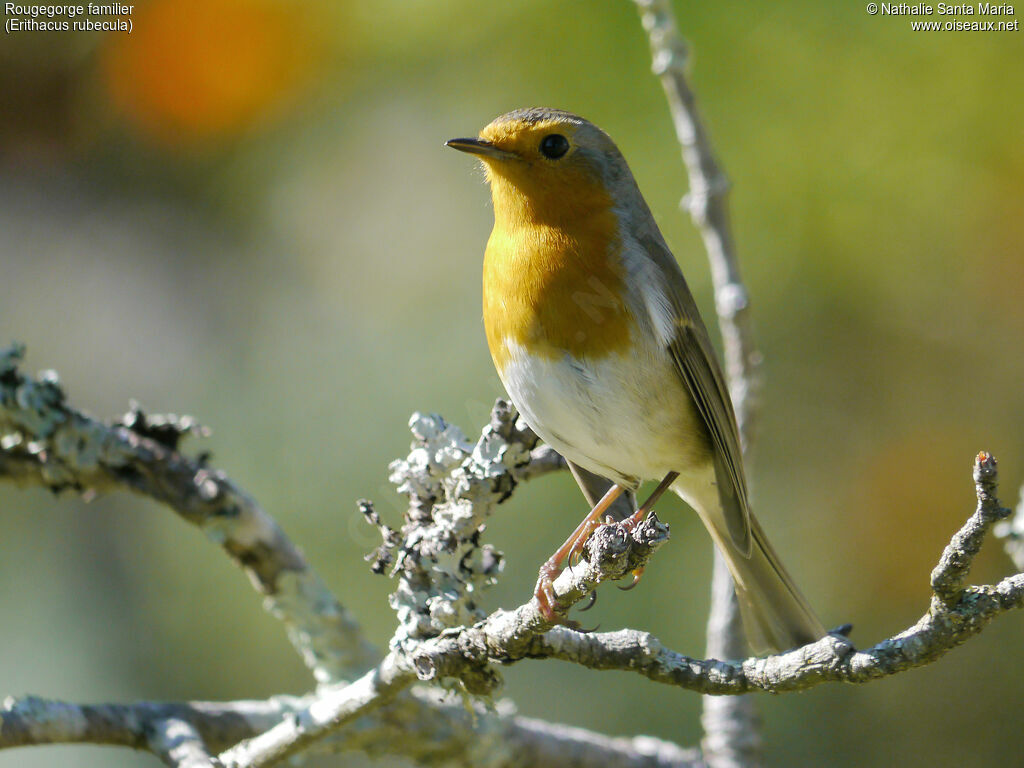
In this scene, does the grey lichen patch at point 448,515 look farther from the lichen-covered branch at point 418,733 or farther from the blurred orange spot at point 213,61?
the blurred orange spot at point 213,61

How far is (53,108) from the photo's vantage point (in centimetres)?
377

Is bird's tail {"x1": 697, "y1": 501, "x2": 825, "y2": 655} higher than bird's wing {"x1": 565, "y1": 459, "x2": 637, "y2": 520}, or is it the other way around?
bird's wing {"x1": 565, "y1": 459, "x2": 637, "y2": 520}

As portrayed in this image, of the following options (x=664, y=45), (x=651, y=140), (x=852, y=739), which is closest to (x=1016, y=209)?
(x=651, y=140)

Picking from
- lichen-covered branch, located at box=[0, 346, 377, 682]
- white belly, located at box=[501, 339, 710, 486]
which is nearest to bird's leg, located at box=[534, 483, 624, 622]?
white belly, located at box=[501, 339, 710, 486]

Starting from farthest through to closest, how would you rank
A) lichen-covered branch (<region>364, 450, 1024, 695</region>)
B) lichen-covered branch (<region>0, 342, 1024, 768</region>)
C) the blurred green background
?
the blurred green background, lichen-covered branch (<region>0, 342, 1024, 768</region>), lichen-covered branch (<region>364, 450, 1024, 695</region>)

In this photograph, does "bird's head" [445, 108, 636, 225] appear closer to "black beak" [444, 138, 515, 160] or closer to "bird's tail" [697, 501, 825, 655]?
"black beak" [444, 138, 515, 160]

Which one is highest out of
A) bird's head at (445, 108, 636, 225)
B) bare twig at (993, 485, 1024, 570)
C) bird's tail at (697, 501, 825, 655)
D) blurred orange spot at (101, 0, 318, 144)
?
blurred orange spot at (101, 0, 318, 144)

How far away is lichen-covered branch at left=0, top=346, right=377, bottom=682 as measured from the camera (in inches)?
104

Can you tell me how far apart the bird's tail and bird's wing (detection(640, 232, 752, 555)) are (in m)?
0.11

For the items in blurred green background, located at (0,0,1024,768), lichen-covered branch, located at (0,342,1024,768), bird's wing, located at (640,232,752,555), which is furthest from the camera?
blurred green background, located at (0,0,1024,768)

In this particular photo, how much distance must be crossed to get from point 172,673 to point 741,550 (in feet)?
5.82

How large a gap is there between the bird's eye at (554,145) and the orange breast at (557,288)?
0.43ft

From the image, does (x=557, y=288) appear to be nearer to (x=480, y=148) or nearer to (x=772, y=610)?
(x=480, y=148)

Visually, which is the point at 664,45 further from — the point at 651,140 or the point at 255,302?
the point at 255,302
